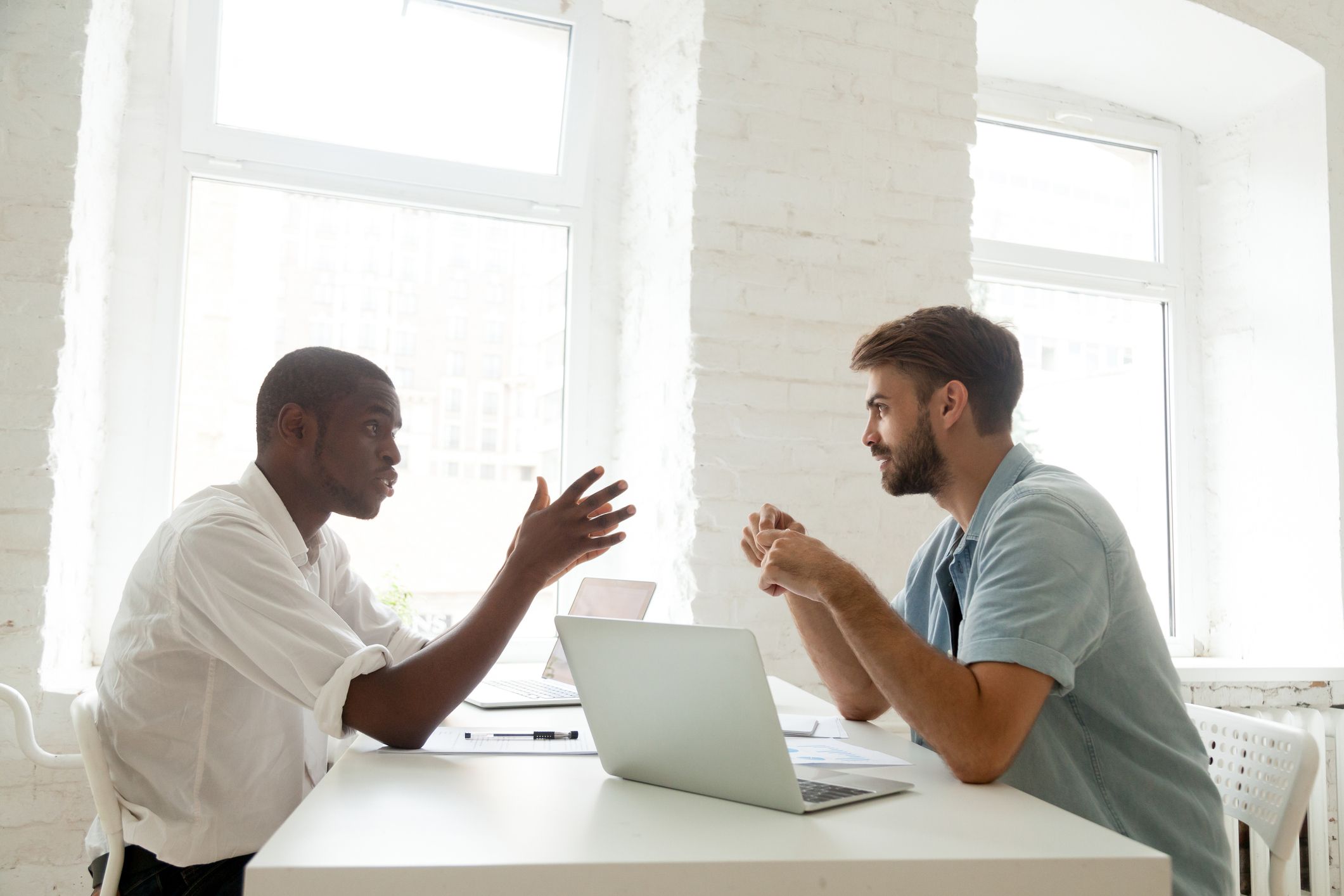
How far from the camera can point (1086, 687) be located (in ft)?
4.40

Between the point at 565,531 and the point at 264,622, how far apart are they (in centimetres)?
40

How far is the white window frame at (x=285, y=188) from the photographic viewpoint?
2484 mm

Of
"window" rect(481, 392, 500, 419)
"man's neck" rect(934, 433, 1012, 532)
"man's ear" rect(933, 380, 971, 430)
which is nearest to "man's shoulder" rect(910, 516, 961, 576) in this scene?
"man's neck" rect(934, 433, 1012, 532)

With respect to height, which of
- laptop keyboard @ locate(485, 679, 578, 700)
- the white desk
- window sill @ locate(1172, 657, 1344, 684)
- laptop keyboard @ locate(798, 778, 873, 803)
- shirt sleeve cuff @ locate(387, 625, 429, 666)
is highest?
shirt sleeve cuff @ locate(387, 625, 429, 666)

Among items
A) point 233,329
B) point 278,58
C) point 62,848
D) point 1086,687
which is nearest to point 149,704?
point 62,848

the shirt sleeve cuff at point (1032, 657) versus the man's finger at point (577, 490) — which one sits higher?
the man's finger at point (577, 490)

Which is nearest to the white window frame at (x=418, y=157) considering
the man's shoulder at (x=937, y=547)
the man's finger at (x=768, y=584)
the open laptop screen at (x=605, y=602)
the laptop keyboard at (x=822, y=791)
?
the open laptop screen at (x=605, y=602)

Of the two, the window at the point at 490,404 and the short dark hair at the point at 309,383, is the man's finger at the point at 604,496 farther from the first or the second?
the window at the point at 490,404

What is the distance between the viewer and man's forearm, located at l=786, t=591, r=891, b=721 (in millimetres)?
1594

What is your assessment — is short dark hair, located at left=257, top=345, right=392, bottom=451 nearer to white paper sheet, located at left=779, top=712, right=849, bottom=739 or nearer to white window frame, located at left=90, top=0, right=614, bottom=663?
white paper sheet, located at left=779, top=712, right=849, bottom=739

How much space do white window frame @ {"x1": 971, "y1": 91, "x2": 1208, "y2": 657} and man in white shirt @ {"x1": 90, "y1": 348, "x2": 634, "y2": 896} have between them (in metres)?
2.33

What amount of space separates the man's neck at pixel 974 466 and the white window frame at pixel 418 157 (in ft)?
5.30

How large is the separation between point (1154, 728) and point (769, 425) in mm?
1331

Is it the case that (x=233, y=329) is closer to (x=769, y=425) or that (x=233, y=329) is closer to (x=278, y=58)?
(x=278, y=58)
